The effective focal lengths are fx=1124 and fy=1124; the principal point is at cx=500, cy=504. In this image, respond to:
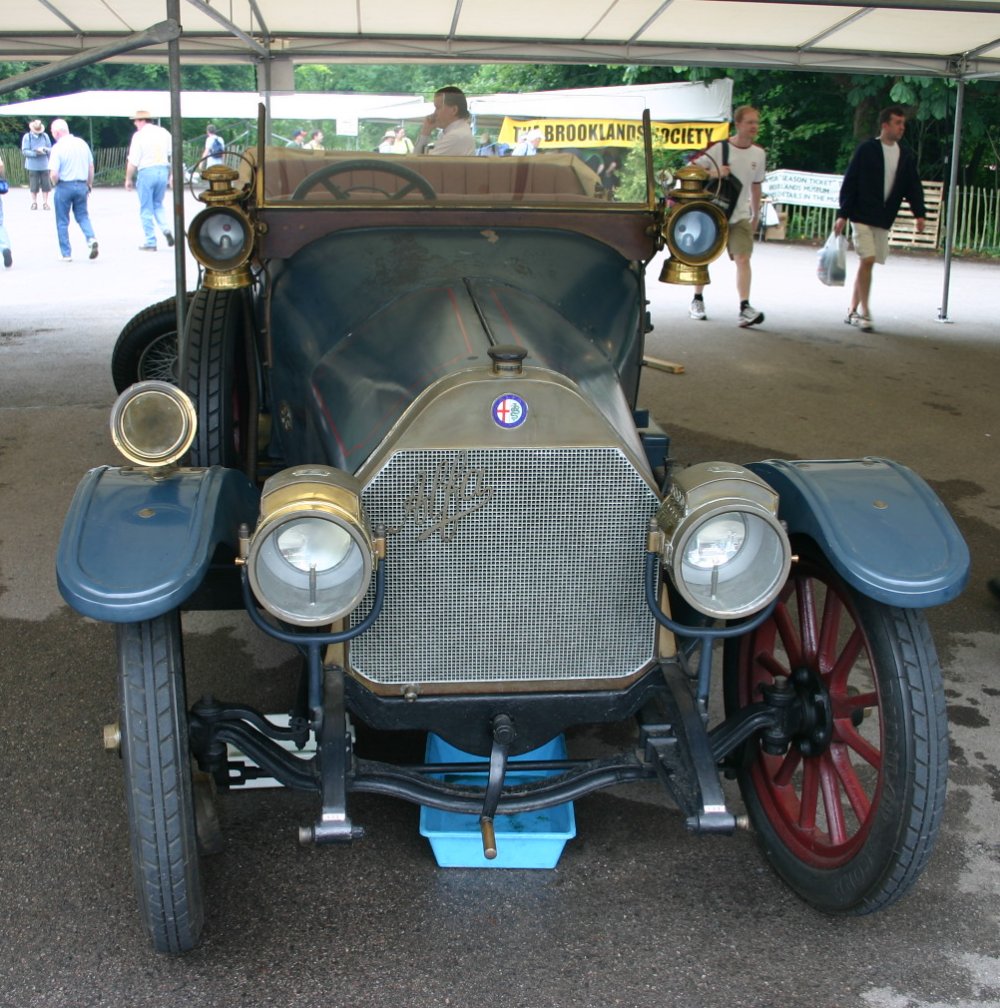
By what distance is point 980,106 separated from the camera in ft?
61.1

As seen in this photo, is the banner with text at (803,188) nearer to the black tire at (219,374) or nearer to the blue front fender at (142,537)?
the black tire at (219,374)

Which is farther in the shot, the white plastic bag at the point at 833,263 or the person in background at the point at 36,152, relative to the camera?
the person in background at the point at 36,152

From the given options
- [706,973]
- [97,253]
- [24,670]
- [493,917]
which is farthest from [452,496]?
[97,253]

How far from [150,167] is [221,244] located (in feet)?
37.1

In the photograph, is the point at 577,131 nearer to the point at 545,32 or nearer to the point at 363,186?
the point at 363,186

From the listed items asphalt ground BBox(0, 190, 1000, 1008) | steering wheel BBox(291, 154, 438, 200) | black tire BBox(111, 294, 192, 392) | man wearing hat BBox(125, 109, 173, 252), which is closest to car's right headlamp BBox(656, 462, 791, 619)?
asphalt ground BBox(0, 190, 1000, 1008)

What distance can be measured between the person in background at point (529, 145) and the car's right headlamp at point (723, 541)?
1.93 metres

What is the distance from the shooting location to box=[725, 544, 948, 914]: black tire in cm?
219

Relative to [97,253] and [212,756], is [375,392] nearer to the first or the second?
[212,756]

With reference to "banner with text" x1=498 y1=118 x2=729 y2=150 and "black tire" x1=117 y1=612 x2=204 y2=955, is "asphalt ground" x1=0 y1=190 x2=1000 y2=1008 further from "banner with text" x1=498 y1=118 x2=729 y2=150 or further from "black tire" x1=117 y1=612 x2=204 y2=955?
"banner with text" x1=498 y1=118 x2=729 y2=150

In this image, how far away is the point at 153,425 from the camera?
224 cm

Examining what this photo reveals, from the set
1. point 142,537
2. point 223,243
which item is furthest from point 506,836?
point 223,243

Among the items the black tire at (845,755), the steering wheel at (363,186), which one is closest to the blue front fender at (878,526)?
the black tire at (845,755)

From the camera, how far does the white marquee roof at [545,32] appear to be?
251 inches
